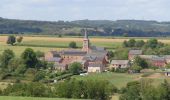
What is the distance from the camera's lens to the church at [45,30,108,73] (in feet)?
310

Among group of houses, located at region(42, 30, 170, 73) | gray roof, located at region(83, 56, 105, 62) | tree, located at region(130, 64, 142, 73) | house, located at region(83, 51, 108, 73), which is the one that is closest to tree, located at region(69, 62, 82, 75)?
group of houses, located at region(42, 30, 170, 73)

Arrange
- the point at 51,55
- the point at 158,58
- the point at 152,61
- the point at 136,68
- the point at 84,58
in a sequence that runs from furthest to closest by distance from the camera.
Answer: the point at 51,55
the point at 84,58
the point at 158,58
the point at 152,61
the point at 136,68

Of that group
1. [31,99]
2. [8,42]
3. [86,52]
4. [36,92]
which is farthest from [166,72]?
[8,42]

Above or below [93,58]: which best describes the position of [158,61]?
below

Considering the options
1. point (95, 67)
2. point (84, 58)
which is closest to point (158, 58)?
point (95, 67)

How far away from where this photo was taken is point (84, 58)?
103500 millimetres

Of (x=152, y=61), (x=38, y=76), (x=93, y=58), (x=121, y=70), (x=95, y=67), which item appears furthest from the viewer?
(x=93, y=58)

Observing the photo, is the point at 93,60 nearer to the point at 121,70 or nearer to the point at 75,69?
the point at 121,70

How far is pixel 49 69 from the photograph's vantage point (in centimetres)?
8906

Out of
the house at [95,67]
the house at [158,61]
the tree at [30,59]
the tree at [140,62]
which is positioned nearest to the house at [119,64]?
the house at [95,67]

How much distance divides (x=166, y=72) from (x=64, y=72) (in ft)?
53.8

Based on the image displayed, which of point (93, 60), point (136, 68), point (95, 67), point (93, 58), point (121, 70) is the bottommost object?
point (95, 67)

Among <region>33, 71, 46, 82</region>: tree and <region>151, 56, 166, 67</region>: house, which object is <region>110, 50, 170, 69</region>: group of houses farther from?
<region>33, 71, 46, 82</region>: tree

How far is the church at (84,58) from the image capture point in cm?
9458
